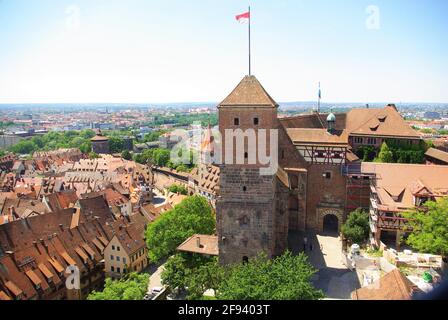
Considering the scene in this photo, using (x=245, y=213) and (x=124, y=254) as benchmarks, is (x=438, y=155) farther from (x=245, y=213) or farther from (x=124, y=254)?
(x=124, y=254)

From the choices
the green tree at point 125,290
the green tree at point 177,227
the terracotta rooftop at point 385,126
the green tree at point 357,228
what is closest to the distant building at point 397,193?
the green tree at point 357,228

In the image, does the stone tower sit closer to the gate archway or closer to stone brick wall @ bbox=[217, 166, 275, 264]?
stone brick wall @ bbox=[217, 166, 275, 264]

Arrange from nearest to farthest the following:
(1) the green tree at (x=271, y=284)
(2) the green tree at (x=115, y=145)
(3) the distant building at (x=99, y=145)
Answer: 1. (1) the green tree at (x=271, y=284)
2. (3) the distant building at (x=99, y=145)
3. (2) the green tree at (x=115, y=145)

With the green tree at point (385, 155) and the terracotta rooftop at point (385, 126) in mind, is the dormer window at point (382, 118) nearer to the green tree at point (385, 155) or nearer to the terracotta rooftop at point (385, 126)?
the terracotta rooftop at point (385, 126)
